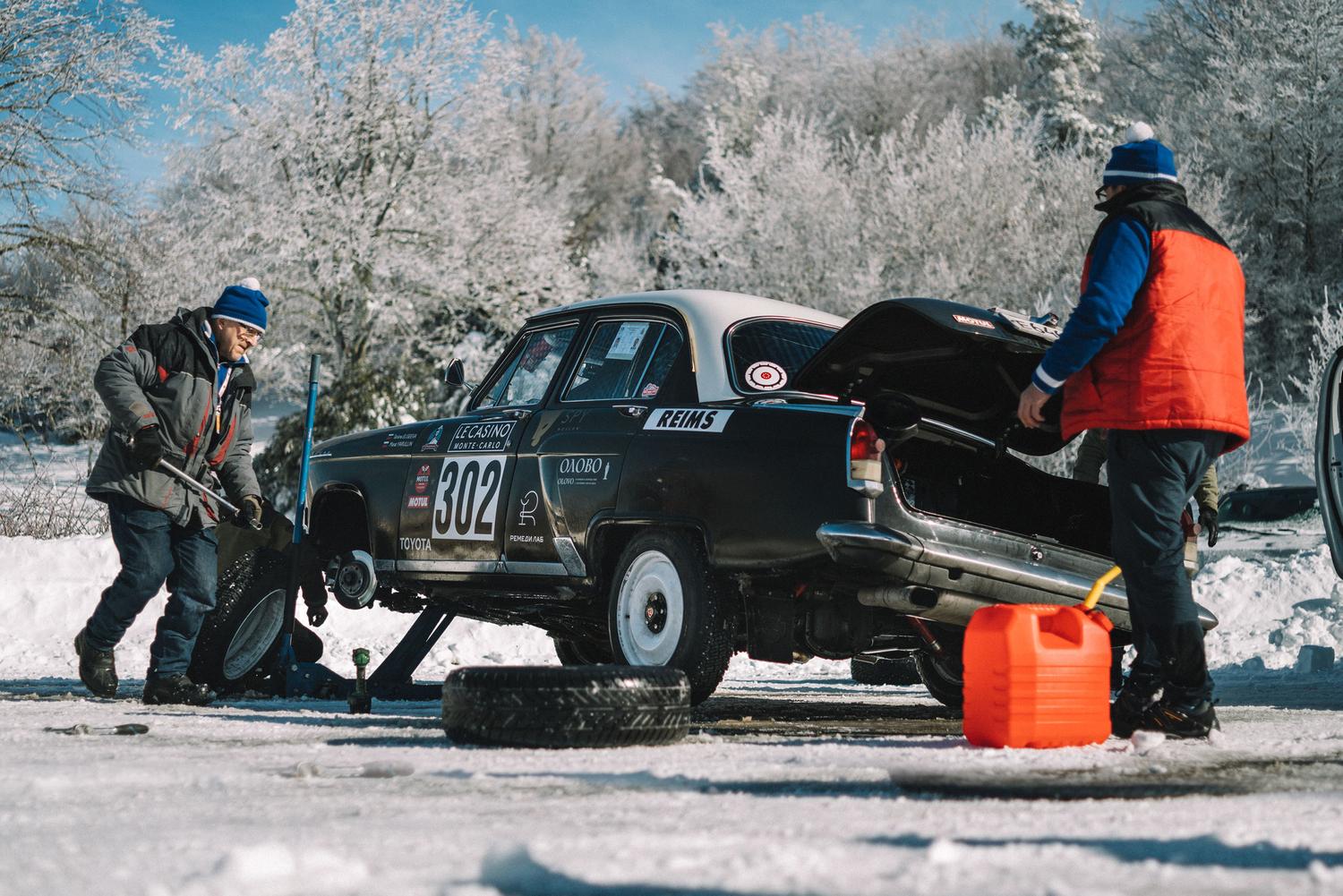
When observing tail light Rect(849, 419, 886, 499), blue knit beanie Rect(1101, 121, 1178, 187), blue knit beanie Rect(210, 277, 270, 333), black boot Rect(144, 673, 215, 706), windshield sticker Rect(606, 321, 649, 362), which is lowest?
black boot Rect(144, 673, 215, 706)

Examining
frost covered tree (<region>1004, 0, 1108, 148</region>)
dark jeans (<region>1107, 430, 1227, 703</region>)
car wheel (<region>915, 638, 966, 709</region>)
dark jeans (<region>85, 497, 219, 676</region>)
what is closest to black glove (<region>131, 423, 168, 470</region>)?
dark jeans (<region>85, 497, 219, 676</region>)

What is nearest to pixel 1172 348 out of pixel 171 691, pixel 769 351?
pixel 769 351

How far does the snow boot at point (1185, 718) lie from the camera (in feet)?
16.0

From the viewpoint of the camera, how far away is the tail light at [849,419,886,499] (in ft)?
17.1

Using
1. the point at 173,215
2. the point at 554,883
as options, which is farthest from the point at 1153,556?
the point at 173,215

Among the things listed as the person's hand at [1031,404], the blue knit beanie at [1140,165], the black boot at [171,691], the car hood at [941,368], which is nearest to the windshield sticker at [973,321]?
the car hood at [941,368]

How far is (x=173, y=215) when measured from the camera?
31719 mm

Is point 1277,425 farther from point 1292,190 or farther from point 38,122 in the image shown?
point 38,122

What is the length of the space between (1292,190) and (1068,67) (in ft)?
41.6

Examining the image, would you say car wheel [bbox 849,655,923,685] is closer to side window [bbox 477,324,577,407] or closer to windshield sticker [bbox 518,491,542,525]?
side window [bbox 477,324,577,407]

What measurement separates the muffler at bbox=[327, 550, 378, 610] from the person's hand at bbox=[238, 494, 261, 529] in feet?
1.68

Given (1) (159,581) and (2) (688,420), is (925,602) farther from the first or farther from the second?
(1) (159,581)

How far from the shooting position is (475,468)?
6.95 metres

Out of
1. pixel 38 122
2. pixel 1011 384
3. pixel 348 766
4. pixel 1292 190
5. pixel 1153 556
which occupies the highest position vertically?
pixel 1292 190
